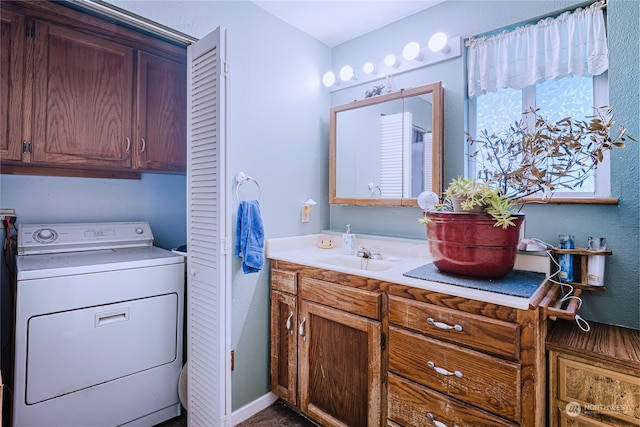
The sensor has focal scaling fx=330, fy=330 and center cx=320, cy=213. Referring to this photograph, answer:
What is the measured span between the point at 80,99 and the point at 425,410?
2349mm

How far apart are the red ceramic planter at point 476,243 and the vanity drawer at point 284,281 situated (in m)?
0.85

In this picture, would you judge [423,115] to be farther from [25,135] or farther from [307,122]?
[25,135]

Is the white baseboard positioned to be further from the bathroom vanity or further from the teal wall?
the teal wall

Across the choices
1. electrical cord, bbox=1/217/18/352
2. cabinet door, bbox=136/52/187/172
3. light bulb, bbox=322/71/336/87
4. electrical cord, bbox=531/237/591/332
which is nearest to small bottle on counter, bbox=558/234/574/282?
electrical cord, bbox=531/237/591/332

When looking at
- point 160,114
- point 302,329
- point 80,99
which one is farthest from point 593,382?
point 80,99

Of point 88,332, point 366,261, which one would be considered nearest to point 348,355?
point 366,261

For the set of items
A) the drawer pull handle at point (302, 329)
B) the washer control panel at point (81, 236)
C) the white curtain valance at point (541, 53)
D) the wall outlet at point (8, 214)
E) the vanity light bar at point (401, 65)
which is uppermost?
the vanity light bar at point (401, 65)

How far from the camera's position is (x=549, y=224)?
1.59 meters

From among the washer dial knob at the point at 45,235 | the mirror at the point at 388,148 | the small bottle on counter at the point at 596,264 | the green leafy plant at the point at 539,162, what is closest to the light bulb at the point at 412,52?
the mirror at the point at 388,148

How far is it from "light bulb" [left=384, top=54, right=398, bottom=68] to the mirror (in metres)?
0.21

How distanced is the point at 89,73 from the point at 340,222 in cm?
179

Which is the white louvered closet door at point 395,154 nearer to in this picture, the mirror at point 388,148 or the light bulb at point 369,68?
the mirror at point 388,148

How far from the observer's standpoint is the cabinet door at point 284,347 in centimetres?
189

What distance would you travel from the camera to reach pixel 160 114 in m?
2.17
